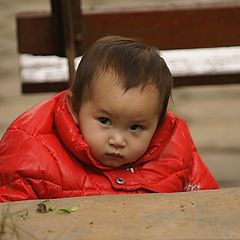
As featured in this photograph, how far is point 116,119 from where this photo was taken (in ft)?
9.71

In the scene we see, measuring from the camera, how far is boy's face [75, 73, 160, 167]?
9.66ft

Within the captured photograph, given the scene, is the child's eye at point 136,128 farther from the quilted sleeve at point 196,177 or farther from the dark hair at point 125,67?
the quilted sleeve at point 196,177

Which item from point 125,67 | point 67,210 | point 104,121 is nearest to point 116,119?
point 104,121

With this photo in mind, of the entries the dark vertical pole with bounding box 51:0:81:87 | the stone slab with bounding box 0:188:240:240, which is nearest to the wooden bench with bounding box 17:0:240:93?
the dark vertical pole with bounding box 51:0:81:87

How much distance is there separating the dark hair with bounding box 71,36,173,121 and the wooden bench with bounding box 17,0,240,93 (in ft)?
4.47

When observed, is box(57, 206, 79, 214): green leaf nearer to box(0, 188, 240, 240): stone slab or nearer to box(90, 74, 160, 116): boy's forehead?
box(0, 188, 240, 240): stone slab

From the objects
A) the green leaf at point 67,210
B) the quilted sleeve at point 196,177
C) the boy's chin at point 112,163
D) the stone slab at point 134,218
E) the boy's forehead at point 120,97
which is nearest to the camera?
the stone slab at point 134,218

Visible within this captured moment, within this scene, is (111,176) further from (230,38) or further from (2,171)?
(230,38)

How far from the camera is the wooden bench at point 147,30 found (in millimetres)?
4461

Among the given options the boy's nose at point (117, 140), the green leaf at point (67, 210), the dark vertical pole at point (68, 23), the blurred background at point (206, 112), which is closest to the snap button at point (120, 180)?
the boy's nose at point (117, 140)

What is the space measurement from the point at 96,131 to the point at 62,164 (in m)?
0.17

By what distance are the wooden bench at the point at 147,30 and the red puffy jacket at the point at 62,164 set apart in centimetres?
128

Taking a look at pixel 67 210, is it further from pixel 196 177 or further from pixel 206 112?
pixel 206 112

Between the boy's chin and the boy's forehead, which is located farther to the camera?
the boy's chin
